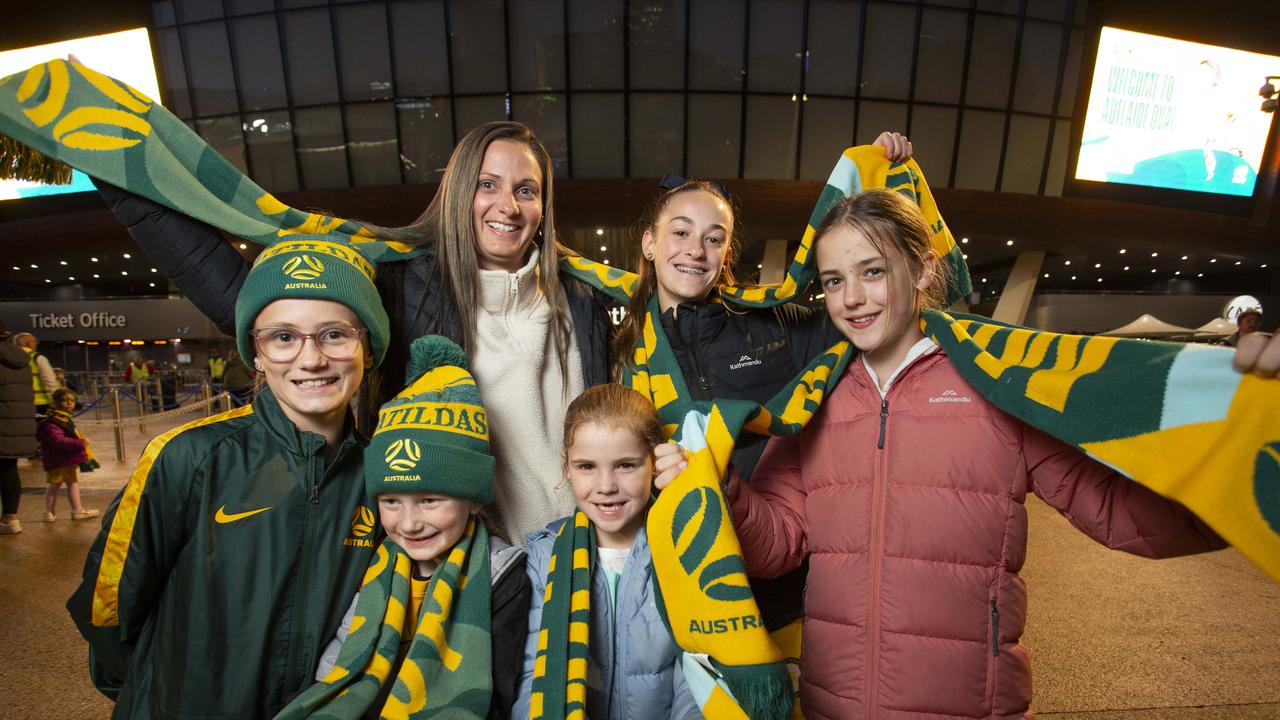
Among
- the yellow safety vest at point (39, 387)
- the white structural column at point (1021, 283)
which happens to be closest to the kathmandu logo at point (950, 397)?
the yellow safety vest at point (39, 387)

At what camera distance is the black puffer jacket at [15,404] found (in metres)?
5.54

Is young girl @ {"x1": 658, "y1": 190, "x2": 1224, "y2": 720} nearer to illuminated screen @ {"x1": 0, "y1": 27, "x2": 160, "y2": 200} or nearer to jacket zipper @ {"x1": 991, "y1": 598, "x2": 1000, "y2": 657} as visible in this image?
jacket zipper @ {"x1": 991, "y1": 598, "x2": 1000, "y2": 657}

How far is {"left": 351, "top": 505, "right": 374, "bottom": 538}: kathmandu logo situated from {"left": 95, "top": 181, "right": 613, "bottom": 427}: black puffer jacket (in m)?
0.49

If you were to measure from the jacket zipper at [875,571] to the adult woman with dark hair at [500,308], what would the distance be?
1070 mm

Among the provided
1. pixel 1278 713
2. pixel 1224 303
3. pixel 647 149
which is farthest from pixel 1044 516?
pixel 1224 303

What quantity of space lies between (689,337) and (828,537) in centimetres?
93

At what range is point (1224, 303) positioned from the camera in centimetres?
2314

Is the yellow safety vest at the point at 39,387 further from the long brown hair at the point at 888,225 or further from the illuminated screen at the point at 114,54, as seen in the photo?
the illuminated screen at the point at 114,54

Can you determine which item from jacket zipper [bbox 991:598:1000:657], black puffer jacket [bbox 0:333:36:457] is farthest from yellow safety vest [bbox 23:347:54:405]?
jacket zipper [bbox 991:598:1000:657]

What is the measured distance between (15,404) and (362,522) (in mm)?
6441

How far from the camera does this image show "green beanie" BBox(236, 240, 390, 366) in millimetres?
1724

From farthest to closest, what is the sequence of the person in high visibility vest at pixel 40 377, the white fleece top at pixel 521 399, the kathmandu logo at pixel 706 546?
the person in high visibility vest at pixel 40 377, the white fleece top at pixel 521 399, the kathmandu logo at pixel 706 546

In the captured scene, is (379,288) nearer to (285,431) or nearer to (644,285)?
(285,431)

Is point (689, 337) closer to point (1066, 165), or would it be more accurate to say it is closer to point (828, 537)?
point (828, 537)
